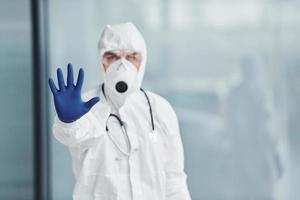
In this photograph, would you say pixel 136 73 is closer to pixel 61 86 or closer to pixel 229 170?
pixel 61 86

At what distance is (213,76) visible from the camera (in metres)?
3.06

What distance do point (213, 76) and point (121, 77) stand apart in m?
1.30

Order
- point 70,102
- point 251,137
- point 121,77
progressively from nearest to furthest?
1. point 70,102
2. point 121,77
3. point 251,137

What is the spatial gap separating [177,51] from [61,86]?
4.85 feet

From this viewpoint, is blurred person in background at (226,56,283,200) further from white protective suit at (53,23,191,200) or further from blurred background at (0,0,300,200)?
white protective suit at (53,23,191,200)

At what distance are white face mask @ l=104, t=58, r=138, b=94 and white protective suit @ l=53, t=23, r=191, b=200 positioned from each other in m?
0.05

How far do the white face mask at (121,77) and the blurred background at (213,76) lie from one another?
3.95 feet

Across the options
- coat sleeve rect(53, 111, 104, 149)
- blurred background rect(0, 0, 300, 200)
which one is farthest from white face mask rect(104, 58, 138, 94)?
blurred background rect(0, 0, 300, 200)

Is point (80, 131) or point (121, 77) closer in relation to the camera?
point (80, 131)

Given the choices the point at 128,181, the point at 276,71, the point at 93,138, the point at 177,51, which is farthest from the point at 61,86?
the point at 276,71

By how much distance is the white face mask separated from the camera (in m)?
1.84

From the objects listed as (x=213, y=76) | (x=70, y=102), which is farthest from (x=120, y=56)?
(x=213, y=76)

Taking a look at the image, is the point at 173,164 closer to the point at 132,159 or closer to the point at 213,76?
the point at 132,159

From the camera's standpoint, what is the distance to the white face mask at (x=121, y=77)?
1.84 meters
